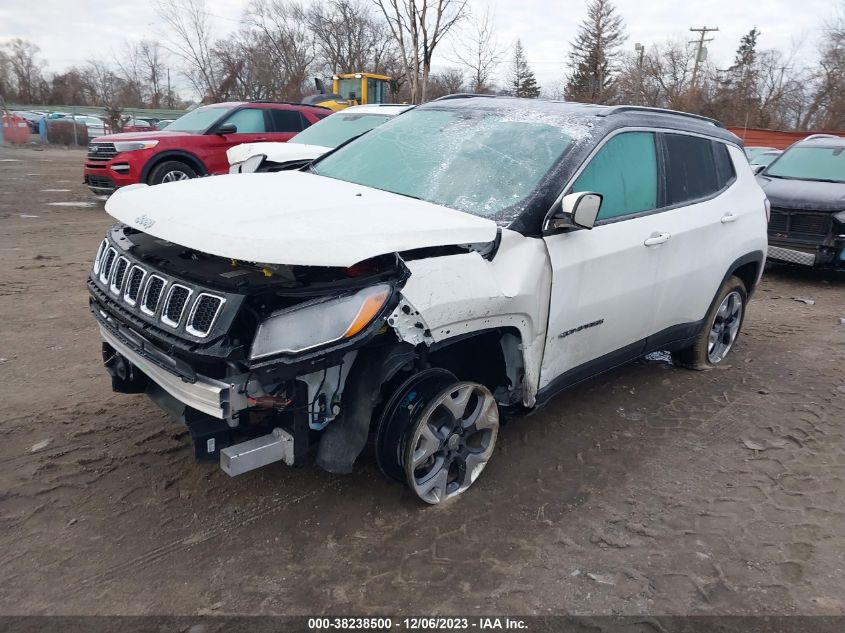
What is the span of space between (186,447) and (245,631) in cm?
141

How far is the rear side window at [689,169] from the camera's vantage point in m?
4.12

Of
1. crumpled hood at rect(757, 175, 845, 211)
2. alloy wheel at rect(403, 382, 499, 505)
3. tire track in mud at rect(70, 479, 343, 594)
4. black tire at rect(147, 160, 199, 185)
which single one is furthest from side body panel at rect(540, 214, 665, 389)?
black tire at rect(147, 160, 199, 185)

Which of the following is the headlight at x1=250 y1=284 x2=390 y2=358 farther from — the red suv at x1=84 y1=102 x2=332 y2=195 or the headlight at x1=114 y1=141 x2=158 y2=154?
the headlight at x1=114 y1=141 x2=158 y2=154

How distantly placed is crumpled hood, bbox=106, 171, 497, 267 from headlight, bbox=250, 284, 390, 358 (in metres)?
0.17

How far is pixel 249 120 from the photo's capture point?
445 inches

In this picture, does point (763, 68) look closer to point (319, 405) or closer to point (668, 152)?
point (668, 152)

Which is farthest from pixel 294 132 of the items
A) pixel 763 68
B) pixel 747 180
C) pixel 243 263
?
pixel 763 68

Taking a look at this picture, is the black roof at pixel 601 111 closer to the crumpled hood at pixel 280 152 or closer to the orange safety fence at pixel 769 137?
the crumpled hood at pixel 280 152

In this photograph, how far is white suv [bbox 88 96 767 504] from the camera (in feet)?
8.26

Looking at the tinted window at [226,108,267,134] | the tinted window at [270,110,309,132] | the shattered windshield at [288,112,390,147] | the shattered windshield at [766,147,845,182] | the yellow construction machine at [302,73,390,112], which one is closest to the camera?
the shattered windshield at [288,112,390,147]

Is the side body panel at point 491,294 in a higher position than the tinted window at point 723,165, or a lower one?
lower

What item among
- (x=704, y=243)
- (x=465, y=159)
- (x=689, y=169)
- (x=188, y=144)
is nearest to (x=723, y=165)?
(x=689, y=169)

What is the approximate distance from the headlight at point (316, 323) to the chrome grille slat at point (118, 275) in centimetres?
92

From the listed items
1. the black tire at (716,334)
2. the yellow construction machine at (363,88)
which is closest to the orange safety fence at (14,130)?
the yellow construction machine at (363,88)
